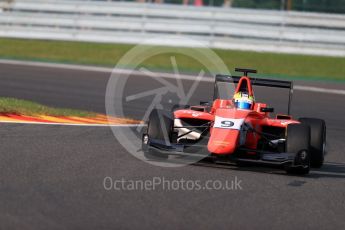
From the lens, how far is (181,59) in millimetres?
22875

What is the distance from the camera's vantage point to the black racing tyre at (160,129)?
952 centimetres

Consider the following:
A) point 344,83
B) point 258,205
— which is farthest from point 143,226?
point 344,83

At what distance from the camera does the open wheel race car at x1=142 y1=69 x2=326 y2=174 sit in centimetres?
897

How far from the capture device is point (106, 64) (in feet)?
70.8

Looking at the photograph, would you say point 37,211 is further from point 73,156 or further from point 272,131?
point 272,131

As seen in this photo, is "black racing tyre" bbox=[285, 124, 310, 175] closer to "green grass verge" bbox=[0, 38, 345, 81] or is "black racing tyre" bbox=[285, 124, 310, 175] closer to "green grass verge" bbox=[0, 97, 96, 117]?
"green grass verge" bbox=[0, 97, 96, 117]

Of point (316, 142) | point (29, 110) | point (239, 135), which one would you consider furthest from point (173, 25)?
point (239, 135)

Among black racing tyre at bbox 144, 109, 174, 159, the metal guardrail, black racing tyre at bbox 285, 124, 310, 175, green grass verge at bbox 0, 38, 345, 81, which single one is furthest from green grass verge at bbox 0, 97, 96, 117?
the metal guardrail

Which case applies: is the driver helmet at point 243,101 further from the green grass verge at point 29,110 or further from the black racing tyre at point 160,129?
the green grass verge at point 29,110

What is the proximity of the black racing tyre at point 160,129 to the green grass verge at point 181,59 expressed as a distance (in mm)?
10838

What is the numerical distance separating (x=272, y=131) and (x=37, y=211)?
417cm

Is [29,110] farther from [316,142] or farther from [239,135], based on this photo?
[316,142]

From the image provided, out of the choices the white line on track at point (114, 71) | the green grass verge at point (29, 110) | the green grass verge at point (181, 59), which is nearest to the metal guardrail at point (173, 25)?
the green grass verge at point (181, 59)

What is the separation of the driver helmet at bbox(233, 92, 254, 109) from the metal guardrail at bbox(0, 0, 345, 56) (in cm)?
1256
